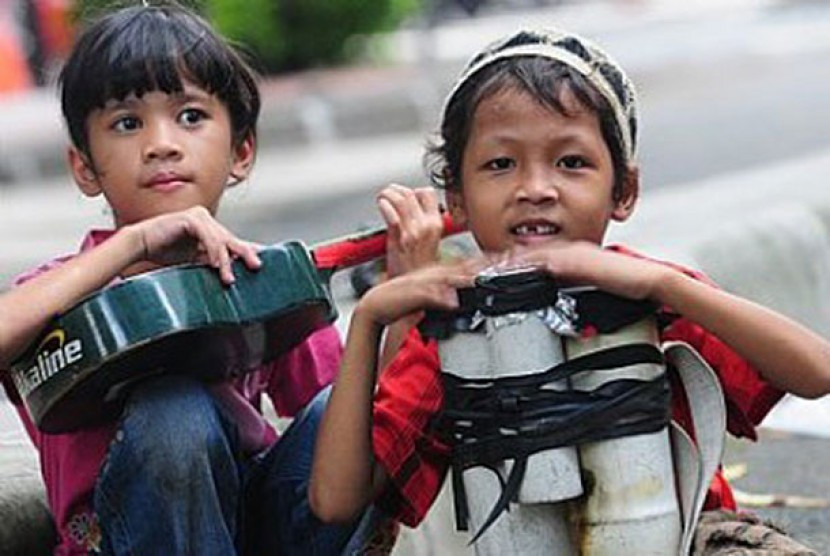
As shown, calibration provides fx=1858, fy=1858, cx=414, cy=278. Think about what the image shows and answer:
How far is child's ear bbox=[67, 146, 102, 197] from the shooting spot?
2963 mm

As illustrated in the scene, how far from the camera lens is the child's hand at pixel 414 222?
110 inches

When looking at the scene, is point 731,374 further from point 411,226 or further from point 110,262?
point 110,262

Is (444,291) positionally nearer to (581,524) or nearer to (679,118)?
(581,524)

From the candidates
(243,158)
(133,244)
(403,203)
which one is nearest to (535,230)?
(403,203)

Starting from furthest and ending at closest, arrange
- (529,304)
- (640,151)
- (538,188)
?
(640,151) → (538,188) → (529,304)

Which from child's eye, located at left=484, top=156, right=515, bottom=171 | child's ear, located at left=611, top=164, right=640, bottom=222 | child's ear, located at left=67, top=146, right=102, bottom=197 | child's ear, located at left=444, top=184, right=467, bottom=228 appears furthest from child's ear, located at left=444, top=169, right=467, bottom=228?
child's ear, located at left=67, top=146, right=102, bottom=197

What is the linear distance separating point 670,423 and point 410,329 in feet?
1.48

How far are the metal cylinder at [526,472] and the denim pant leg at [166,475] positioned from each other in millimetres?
432

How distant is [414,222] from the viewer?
2795mm

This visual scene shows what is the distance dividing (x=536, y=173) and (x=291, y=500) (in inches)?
28.7

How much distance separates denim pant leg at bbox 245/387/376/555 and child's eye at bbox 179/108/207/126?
1.57 ft

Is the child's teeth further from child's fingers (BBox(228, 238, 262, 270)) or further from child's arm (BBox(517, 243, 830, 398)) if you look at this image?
child's fingers (BBox(228, 238, 262, 270))

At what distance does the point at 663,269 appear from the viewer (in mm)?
2469

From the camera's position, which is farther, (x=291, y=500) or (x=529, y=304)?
(x=291, y=500)
